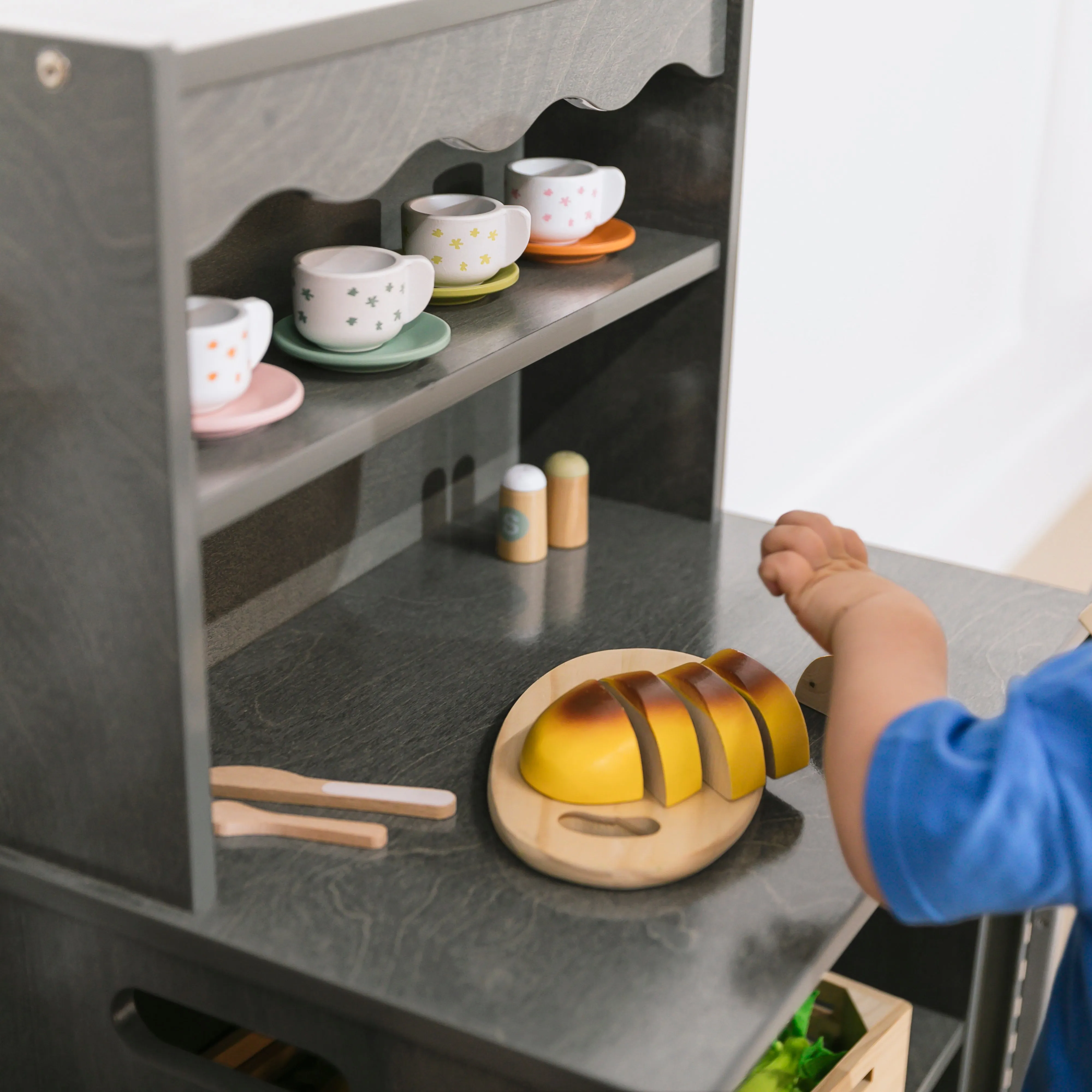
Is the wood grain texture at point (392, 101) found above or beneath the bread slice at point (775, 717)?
above

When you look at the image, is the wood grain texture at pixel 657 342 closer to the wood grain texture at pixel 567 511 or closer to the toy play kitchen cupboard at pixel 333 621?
the toy play kitchen cupboard at pixel 333 621

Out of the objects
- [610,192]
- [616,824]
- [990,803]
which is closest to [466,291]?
[610,192]

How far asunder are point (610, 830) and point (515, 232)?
0.52m

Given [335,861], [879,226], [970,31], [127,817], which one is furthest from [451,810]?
[970,31]

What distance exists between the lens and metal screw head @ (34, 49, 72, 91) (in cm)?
74

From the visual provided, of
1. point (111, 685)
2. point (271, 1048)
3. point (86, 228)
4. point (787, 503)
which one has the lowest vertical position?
point (271, 1048)

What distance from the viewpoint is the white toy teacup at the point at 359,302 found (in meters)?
1.01

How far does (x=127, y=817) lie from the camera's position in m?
0.93

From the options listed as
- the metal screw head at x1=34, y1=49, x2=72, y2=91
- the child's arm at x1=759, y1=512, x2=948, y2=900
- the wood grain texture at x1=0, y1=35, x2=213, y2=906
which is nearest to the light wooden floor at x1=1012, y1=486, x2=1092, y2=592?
the child's arm at x1=759, y1=512, x2=948, y2=900

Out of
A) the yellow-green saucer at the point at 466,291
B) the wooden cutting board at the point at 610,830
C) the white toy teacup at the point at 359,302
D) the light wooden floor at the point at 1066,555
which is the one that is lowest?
the light wooden floor at the point at 1066,555

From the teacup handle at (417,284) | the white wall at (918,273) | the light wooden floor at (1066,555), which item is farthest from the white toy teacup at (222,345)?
the light wooden floor at (1066,555)

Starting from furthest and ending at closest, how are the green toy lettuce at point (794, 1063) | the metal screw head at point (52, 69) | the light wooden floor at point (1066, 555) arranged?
the light wooden floor at point (1066, 555) → the green toy lettuce at point (794, 1063) → the metal screw head at point (52, 69)

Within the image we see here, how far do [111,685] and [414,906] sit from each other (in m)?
0.27

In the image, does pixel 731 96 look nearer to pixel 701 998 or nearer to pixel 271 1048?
pixel 701 998
